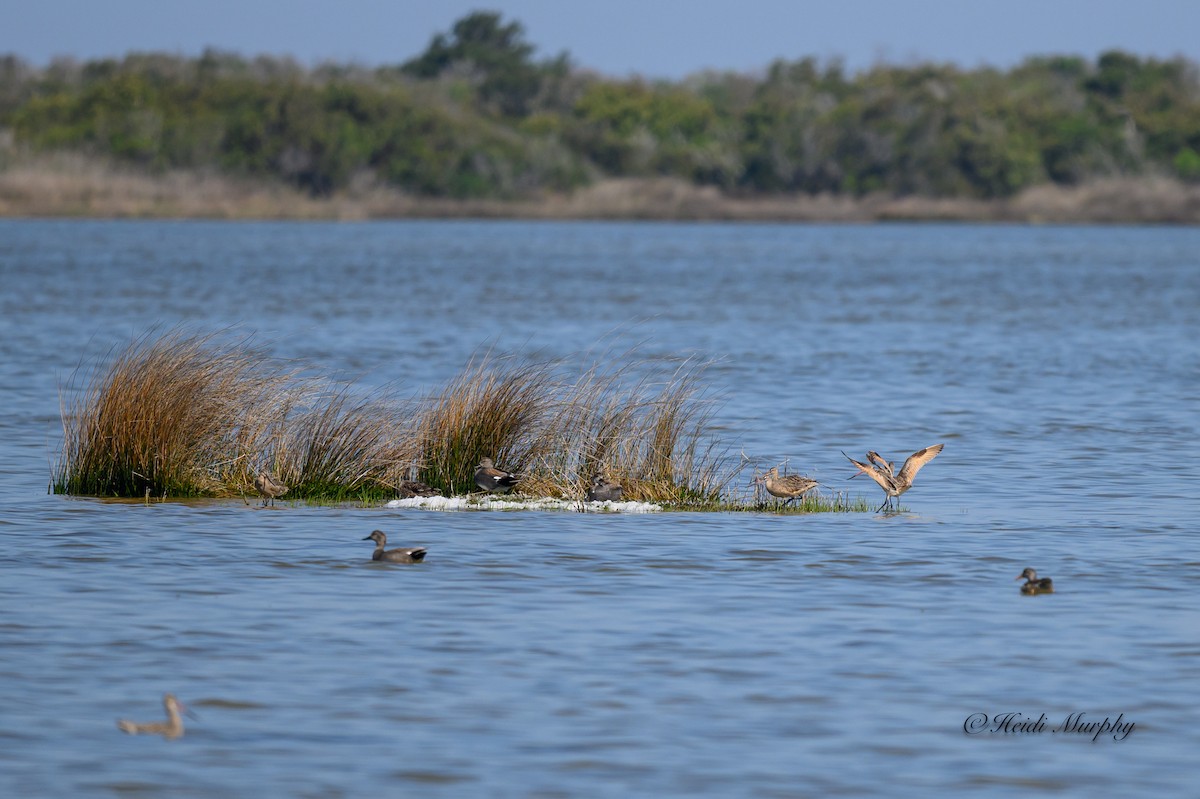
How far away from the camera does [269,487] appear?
15992 mm

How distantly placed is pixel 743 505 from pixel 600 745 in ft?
23.4

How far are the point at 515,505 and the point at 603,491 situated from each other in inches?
30.3

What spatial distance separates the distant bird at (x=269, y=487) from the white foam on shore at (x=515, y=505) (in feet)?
2.99

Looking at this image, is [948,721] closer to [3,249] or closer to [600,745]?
[600,745]

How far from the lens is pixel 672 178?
117750 millimetres

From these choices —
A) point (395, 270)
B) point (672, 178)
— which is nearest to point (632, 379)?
point (395, 270)

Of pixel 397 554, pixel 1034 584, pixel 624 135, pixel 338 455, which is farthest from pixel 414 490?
pixel 624 135

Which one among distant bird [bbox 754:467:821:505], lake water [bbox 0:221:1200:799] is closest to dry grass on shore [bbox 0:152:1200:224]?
lake water [bbox 0:221:1200:799]

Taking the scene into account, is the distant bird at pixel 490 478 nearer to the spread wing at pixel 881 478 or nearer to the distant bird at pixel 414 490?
the distant bird at pixel 414 490

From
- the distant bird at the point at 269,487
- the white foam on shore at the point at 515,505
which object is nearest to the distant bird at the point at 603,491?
the white foam on shore at the point at 515,505

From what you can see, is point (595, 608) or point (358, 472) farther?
point (358, 472)

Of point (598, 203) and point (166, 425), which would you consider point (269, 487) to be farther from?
point (598, 203)

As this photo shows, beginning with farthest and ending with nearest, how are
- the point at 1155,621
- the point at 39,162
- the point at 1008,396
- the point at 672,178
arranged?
1. the point at 672,178
2. the point at 39,162
3. the point at 1008,396
4. the point at 1155,621

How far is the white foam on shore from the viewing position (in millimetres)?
16000
